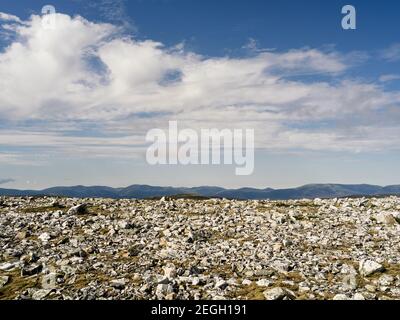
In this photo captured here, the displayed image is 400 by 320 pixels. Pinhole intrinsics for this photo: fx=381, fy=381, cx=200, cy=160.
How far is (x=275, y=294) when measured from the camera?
13711 mm

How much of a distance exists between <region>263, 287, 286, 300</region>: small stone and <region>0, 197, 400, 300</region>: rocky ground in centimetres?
4

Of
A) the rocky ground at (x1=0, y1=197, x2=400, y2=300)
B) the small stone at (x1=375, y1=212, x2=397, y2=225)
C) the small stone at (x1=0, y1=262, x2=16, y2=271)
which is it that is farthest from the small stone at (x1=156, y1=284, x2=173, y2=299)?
the small stone at (x1=375, y1=212, x2=397, y2=225)

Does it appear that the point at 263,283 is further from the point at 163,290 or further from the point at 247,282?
the point at 163,290

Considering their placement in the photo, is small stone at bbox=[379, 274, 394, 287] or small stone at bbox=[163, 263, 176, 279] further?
small stone at bbox=[163, 263, 176, 279]

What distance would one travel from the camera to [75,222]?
25141 millimetres

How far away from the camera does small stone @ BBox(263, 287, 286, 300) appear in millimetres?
13602

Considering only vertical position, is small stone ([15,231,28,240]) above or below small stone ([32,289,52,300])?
above

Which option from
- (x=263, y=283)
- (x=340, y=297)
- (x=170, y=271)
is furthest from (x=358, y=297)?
(x=170, y=271)

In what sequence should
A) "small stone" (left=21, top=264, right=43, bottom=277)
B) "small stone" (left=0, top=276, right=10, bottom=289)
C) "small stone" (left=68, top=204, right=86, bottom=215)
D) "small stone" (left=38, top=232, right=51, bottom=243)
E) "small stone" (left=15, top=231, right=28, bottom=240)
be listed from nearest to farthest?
"small stone" (left=0, top=276, right=10, bottom=289)
"small stone" (left=21, top=264, right=43, bottom=277)
"small stone" (left=38, top=232, right=51, bottom=243)
"small stone" (left=15, top=231, right=28, bottom=240)
"small stone" (left=68, top=204, right=86, bottom=215)

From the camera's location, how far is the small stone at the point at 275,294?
535 inches

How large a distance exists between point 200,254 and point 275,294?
569 cm

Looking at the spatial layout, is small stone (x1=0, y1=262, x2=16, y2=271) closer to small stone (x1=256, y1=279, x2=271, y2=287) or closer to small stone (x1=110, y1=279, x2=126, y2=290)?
small stone (x1=110, y1=279, x2=126, y2=290)

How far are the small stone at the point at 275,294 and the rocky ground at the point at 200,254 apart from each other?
0.04 metres
